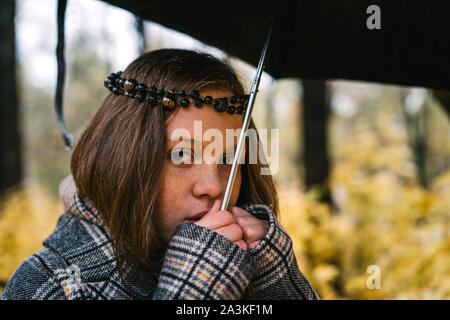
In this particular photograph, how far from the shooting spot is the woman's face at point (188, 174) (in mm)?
1267

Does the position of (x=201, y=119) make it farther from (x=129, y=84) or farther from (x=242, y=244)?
Answer: (x=242, y=244)

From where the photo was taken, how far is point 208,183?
1259mm

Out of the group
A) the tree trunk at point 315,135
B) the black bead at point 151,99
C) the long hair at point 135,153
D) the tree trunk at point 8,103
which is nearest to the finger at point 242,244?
the long hair at point 135,153

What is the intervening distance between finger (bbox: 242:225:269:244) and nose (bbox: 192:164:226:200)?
17cm

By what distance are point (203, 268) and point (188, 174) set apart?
0.38m

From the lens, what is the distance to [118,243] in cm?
127

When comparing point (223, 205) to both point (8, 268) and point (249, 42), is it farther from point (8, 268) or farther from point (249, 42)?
point (8, 268)

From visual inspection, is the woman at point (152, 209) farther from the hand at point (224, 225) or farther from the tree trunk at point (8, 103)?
the tree trunk at point (8, 103)

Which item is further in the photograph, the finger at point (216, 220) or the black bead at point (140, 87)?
the black bead at point (140, 87)

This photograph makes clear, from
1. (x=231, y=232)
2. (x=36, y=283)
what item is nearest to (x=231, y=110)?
(x=231, y=232)

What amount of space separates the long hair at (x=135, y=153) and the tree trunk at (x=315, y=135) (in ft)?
12.7

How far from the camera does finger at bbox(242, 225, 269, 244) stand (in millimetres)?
1197

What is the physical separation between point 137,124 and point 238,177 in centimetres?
50
